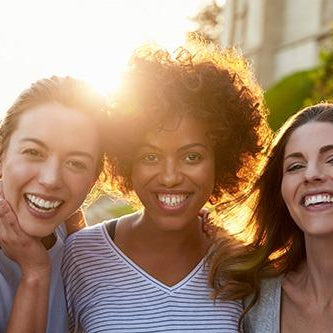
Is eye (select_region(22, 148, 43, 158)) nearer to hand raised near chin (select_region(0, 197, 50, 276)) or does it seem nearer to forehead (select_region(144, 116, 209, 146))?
hand raised near chin (select_region(0, 197, 50, 276))

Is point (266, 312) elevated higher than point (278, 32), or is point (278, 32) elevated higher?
point (278, 32)

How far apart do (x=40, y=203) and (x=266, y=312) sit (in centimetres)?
130

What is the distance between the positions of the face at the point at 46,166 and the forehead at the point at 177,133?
1.25 ft

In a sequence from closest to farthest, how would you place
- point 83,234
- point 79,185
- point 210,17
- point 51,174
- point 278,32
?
point 51,174 → point 79,185 → point 83,234 → point 278,32 → point 210,17

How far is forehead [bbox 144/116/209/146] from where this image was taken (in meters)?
4.46

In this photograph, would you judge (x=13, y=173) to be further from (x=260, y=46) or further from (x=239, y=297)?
(x=260, y=46)

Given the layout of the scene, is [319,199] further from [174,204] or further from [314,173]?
[174,204]

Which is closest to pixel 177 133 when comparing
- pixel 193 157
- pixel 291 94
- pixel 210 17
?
pixel 193 157

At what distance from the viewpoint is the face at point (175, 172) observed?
4.45 m

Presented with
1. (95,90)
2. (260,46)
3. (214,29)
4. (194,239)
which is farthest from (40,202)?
(214,29)

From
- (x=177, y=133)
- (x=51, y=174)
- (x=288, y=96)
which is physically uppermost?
(x=288, y=96)

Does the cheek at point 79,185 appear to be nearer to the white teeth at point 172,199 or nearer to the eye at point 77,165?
the eye at point 77,165

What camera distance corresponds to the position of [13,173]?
4.12 meters

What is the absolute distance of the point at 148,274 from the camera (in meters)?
4.67
